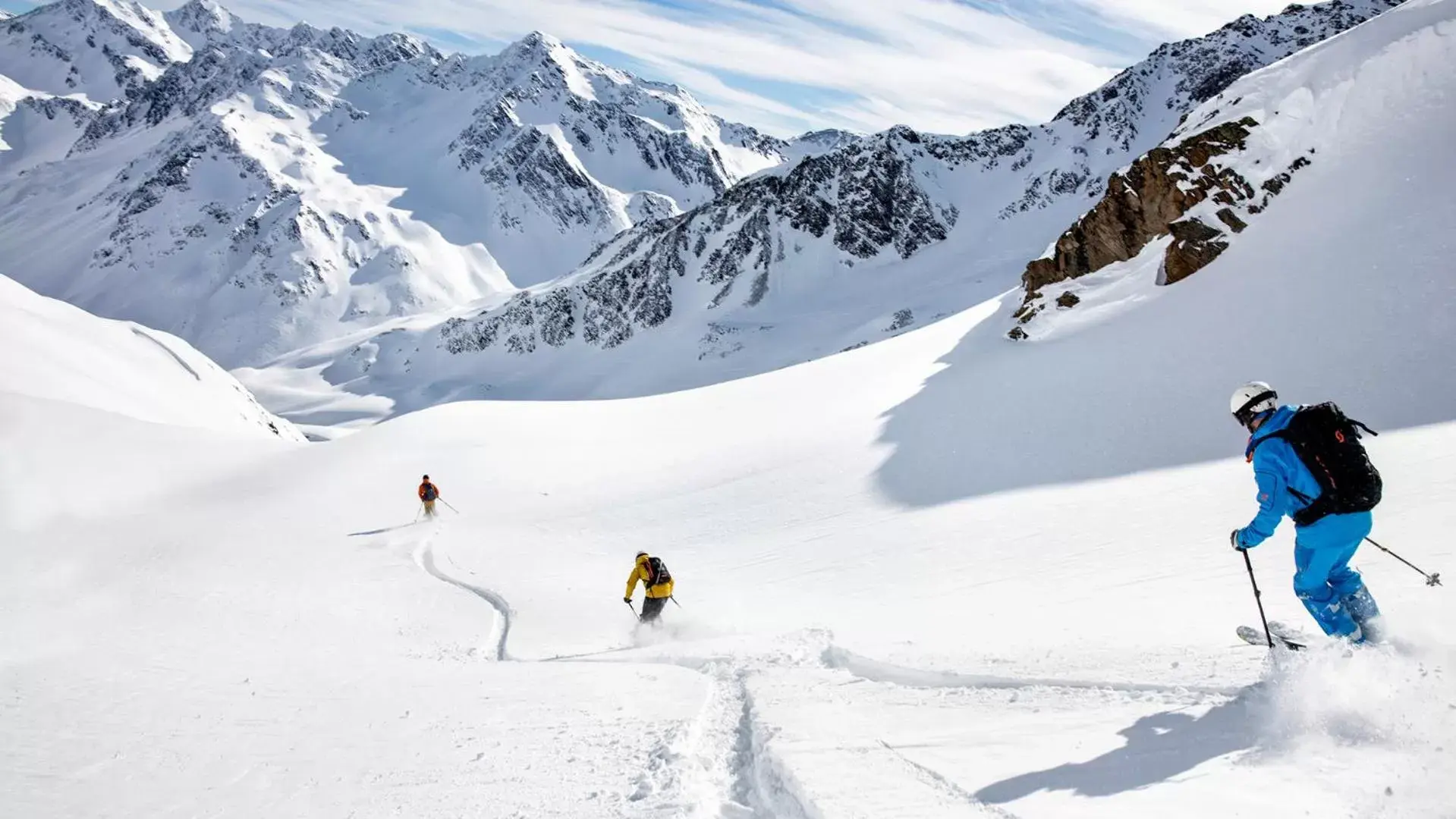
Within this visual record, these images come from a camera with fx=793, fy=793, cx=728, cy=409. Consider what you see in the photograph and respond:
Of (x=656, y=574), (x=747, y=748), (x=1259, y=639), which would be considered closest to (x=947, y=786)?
(x=747, y=748)

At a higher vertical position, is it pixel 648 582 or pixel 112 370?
pixel 112 370

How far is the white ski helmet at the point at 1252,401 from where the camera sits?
618 centimetres

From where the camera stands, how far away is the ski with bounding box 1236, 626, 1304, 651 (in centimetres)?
605

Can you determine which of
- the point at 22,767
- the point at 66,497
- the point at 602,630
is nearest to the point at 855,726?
the point at 22,767

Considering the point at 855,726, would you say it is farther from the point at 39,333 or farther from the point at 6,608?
the point at 39,333

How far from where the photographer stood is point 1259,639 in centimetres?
639

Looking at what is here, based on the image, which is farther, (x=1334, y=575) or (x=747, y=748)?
(x=747, y=748)

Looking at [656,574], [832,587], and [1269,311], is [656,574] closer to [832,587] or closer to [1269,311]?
[832,587]

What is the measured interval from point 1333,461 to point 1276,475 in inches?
15.7

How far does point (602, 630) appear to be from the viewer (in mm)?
13266

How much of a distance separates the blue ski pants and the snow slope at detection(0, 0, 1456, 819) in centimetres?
40

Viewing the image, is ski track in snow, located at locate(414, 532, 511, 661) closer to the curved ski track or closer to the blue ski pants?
the curved ski track

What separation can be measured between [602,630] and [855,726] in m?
7.85

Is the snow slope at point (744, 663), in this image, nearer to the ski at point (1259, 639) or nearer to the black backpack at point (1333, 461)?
Answer: the ski at point (1259, 639)
